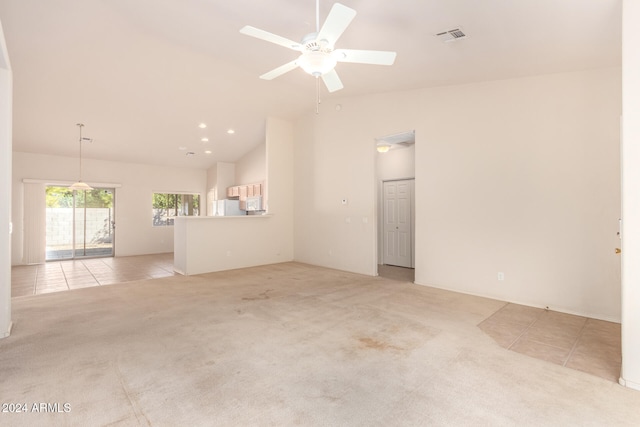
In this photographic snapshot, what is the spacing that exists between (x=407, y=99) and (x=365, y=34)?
2184mm

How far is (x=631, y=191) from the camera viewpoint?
218 cm

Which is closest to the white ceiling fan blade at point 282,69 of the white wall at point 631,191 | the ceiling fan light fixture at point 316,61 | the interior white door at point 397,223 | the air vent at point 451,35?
the ceiling fan light fixture at point 316,61

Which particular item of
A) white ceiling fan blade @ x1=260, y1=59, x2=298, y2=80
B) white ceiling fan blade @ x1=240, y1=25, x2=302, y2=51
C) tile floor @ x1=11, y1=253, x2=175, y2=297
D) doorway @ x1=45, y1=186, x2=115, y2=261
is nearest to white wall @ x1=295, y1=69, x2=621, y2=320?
white ceiling fan blade @ x1=260, y1=59, x2=298, y2=80

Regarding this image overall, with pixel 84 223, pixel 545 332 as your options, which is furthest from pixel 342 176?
pixel 84 223

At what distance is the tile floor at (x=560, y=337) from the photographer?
2.56 metres

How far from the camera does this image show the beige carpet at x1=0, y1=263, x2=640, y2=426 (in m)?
1.90

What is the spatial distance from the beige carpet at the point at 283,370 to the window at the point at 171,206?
19.5 ft

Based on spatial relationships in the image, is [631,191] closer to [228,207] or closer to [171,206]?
[228,207]

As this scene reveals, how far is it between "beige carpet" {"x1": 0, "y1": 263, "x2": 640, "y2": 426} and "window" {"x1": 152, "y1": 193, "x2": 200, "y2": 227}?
5942 millimetres

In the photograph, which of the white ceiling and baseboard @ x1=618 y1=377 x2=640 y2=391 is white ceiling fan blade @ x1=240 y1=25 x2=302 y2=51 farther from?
baseboard @ x1=618 y1=377 x2=640 y2=391

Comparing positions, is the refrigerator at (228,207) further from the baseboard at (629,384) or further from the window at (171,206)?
the baseboard at (629,384)

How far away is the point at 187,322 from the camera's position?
11.4ft

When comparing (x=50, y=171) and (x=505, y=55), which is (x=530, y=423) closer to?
(x=505, y=55)

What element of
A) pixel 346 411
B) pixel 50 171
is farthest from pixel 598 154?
pixel 50 171
